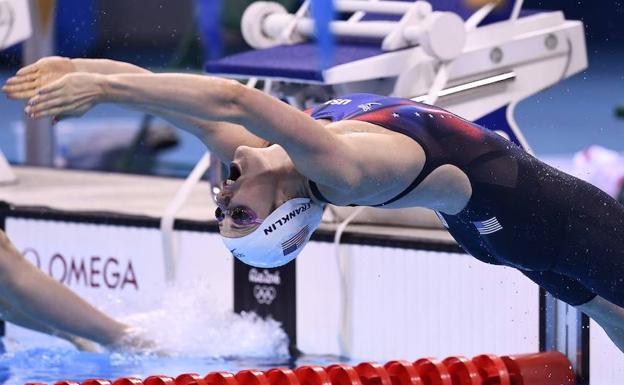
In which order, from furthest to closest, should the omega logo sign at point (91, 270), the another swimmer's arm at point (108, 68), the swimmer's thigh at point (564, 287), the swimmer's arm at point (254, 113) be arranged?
the omega logo sign at point (91, 270), the swimmer's thigh at point (564, 287), the another swimmer's arm at point (108, 68), the swimmer's arm at point (254, 113)

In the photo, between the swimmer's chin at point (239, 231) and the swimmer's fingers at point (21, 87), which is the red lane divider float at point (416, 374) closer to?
the swimmer's chin at point (239, 231)

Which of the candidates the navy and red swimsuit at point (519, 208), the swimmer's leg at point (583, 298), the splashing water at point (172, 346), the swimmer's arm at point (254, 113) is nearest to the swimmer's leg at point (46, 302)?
the splashing water at point (172, 346)

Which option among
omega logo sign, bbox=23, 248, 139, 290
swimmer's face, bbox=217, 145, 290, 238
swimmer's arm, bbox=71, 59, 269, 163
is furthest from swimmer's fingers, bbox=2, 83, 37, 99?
omega logo sign, bbox=23, 248, 139, 290

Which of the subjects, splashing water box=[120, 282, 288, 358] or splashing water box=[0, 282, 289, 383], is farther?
splashing water box=[120, 282, 288, 358]

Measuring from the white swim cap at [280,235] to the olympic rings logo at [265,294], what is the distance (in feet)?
5.07

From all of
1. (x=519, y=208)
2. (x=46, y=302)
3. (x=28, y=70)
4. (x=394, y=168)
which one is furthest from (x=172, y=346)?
(x=28, y=70)

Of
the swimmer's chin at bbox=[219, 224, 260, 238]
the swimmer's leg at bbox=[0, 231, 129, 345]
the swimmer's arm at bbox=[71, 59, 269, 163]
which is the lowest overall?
the swimmer's leg at bbox=[0, 231, 129, 345]

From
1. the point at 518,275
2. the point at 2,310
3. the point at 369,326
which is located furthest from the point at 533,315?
the point at 2,310

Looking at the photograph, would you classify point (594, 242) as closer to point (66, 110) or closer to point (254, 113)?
point (254, 113)

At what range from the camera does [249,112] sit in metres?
2.90

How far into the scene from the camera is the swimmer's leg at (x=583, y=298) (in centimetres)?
368

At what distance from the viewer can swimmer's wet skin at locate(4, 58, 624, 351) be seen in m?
2.86

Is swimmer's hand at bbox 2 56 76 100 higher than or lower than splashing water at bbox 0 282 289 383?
higher

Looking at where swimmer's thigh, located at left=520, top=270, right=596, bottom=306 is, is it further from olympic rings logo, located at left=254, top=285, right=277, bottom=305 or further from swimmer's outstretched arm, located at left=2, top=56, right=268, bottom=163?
olympic rings logo, located at left=254, top=285, right=277, bottom=305
